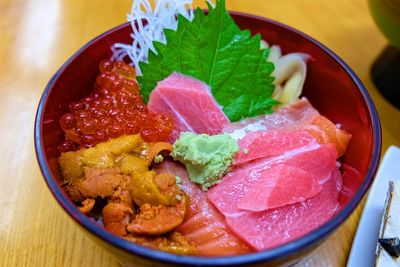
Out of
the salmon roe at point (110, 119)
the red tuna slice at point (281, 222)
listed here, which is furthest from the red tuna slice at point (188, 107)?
the red tuna slice at point (281, 222)

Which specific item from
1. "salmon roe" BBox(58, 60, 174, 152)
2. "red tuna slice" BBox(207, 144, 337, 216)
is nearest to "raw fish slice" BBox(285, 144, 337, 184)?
"red tuna slice" BBox(207, 144, 337, 216)

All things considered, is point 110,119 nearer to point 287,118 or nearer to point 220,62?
point 220,62

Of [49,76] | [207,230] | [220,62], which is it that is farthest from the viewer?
[49,76]

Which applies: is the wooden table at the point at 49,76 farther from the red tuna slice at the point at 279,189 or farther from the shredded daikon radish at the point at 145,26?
the shredded daikon radish at the point at 145,26

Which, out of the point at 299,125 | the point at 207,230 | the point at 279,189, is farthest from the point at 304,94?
the point at 207,230

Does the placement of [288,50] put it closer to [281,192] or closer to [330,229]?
[281,192]

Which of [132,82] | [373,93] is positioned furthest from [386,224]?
[132,82]
